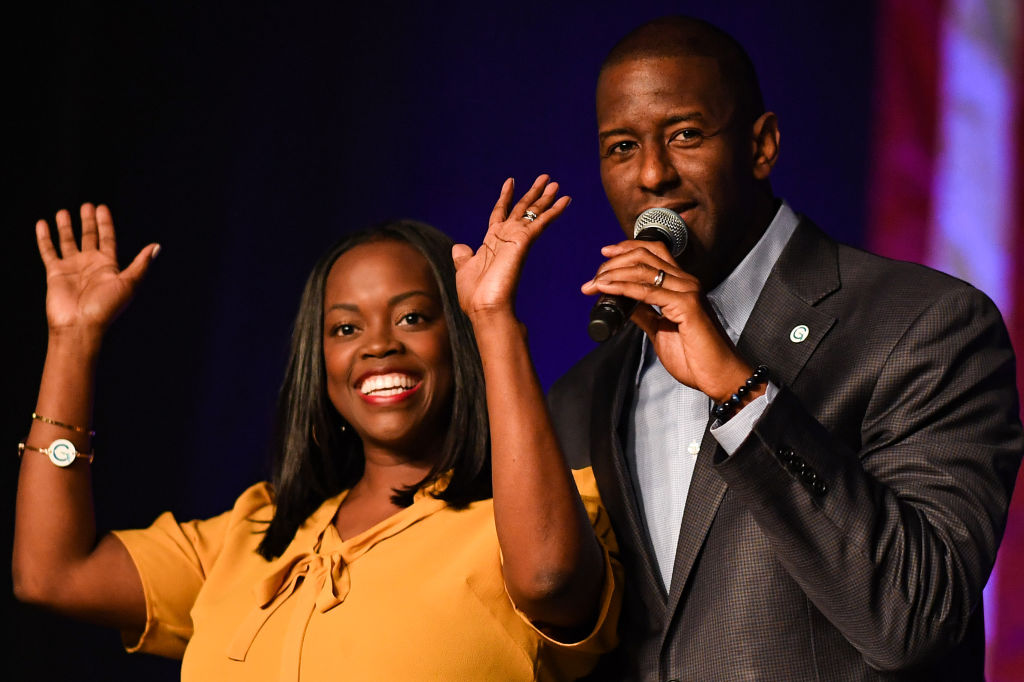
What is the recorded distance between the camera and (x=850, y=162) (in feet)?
9.73

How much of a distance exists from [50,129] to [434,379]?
1.63 metres

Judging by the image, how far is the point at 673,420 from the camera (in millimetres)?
1998

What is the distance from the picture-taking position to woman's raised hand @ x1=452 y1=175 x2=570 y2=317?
1.78 meters


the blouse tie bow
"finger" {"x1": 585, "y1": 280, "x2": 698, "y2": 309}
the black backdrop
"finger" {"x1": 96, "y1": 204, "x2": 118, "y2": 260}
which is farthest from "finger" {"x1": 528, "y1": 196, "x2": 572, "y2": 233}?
the black backdrop

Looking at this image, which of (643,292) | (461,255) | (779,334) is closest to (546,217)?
(461,255)

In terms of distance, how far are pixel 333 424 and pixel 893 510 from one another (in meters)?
1.14

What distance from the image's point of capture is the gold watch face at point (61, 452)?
7.46ft

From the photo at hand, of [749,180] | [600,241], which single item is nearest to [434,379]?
[749,180]

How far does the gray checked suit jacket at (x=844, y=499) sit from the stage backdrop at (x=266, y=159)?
1.17 metres

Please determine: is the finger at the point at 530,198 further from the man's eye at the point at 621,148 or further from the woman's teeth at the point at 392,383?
the woman's teeth at the point at 392,383

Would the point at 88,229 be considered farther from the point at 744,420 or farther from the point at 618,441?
the point at 744,420

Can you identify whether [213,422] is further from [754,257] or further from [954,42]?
[954,42]

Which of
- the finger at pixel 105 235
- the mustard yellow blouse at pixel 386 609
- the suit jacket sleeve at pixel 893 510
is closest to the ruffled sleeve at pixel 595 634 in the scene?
the mustard yellow blouse at pixel 386 609

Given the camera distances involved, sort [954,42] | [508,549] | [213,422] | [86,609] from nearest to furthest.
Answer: [508,549]
[86,609]
[954,42]
[213,422]
